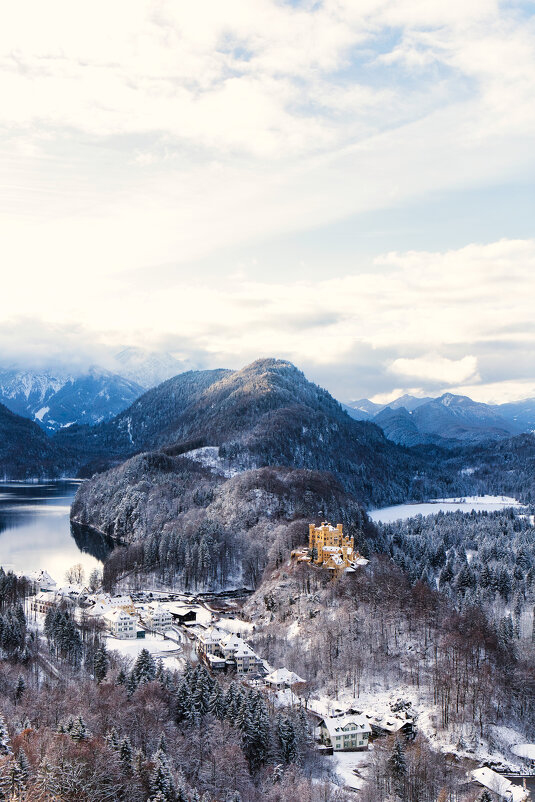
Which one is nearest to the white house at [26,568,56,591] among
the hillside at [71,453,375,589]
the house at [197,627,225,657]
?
the hillside at [71,453,375,589]

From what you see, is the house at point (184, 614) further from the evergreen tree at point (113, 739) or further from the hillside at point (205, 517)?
the evergreen tree at point (113, 739)

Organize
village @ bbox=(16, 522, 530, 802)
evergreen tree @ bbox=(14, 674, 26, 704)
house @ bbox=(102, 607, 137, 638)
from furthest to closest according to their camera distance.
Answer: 1. house @ bbox=(102, 607, 137, 638)
2. village @ bbox=(16, 522, 530, 802)
3. evergreen tree @ bbox=(14, 674, 26, 704)

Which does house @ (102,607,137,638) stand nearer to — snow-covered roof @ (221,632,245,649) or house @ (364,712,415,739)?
snow-covered roof @ (221,632,245,649)

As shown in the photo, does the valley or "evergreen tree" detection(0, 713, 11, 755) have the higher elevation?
"evergreen tree" detection(0, 713, 11, 755)

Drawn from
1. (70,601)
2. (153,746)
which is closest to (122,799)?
(153,746)

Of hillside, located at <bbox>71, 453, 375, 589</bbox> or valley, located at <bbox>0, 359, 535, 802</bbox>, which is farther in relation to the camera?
hillside, located at <bbox>71, 453, 375, 589</bbox>

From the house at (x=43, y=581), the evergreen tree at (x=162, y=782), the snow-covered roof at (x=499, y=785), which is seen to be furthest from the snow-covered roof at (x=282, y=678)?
the house at (x=43, y=581)

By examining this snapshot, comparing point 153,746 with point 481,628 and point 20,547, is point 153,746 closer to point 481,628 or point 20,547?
point 481,628

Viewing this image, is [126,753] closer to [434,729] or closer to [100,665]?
[100,665]
